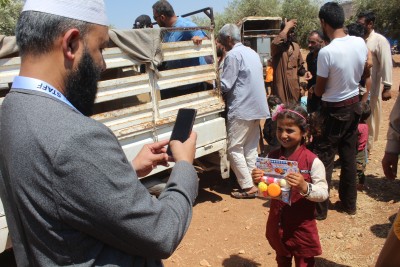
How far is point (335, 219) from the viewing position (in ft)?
13.4

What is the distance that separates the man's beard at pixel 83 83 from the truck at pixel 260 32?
13.7m

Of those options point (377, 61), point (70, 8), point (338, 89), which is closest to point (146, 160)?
point (70, 8)

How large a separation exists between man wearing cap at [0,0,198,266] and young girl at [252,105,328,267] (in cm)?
151

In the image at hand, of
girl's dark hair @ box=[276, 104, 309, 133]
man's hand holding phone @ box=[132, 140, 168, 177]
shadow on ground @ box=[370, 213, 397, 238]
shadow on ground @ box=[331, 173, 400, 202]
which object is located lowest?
shadow on ground @ box=[331, 173, 400, 202]

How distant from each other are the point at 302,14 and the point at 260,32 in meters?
16.0

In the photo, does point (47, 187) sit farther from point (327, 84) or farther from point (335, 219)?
point (335, 219)

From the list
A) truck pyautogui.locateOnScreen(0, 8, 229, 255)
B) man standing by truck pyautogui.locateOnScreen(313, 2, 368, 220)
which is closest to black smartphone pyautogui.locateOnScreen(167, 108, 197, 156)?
truck pyautogui.locateOnScreen(0, 8, 229, 255)

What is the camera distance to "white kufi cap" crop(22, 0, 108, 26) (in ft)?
3.36

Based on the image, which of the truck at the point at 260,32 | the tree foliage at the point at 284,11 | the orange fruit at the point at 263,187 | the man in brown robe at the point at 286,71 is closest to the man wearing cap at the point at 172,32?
the man in brown robe at the point at 286,71

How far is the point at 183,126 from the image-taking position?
163 cm

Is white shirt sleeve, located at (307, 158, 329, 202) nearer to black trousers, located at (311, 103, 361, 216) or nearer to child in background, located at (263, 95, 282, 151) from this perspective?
black trousers, located at (311, 103, 361, 216)

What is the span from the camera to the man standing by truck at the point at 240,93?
14.7 ft

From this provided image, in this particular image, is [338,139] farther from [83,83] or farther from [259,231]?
[83,83]

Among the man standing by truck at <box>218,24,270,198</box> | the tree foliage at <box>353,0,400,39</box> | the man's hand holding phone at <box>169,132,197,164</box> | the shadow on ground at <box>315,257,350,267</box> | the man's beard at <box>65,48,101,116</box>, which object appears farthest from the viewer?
the tree foliage at <box>353,0,400,39</box>
